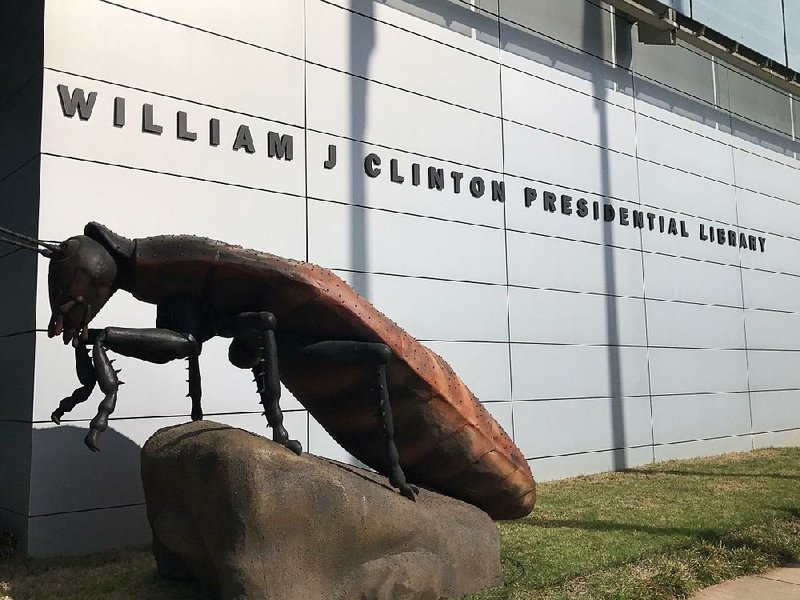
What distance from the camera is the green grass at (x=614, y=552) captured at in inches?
195

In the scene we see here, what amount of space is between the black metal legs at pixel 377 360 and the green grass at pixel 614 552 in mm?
1027

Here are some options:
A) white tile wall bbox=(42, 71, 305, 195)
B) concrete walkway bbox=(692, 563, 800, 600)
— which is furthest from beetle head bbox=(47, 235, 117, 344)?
concrete walkway bbox=(692, 563, 800, 600)

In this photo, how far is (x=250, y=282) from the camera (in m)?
4.25

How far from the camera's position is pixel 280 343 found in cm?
453

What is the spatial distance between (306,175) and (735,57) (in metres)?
9.13

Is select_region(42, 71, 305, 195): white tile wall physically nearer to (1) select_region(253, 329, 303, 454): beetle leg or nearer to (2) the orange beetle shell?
(2) the orange beetle shell

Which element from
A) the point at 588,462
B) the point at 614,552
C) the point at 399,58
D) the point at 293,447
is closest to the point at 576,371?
the point at 588,462

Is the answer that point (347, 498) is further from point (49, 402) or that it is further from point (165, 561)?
point (49, 402)

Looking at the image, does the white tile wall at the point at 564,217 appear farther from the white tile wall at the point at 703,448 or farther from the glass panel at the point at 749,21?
the glass panel at the point at 749,21

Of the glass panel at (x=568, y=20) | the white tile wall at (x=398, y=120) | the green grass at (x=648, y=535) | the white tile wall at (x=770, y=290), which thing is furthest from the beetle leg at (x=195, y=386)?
the white tile wall at (x=770, y=290)

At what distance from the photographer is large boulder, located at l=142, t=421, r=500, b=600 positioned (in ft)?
13.1

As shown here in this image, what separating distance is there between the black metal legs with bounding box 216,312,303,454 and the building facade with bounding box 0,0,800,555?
292cm

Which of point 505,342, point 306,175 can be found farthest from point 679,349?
point 306,175

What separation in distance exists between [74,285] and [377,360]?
5.45 ft
